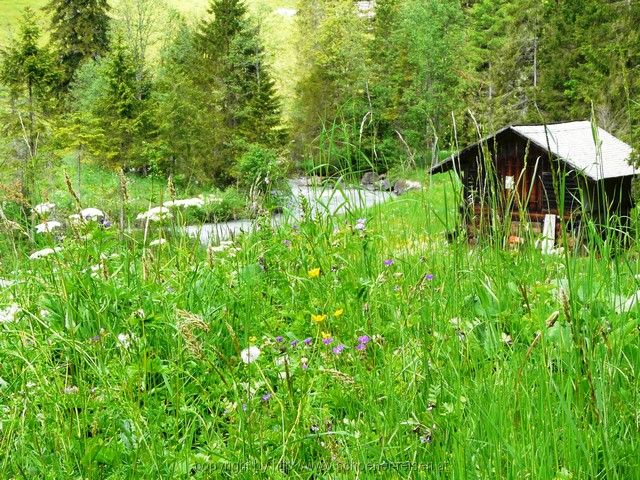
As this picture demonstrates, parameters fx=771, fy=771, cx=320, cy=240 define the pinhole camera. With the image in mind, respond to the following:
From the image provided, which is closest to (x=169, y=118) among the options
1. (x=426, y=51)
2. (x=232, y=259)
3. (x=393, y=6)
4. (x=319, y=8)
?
(x=426, y=51)

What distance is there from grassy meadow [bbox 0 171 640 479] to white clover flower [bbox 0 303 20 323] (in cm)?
2

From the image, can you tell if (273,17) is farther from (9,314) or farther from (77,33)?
(9,314)

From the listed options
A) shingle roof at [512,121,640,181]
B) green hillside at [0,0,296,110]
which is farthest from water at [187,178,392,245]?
green hillside at [0,0,296,110]

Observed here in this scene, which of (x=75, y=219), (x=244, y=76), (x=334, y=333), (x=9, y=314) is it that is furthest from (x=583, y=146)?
(x=244, y=76)

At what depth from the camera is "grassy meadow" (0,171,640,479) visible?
1.74 m

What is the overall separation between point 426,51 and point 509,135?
37534mm

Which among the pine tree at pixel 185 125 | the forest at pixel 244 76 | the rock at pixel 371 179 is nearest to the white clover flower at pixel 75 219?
the rock at pixel 371 179

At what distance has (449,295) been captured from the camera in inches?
106

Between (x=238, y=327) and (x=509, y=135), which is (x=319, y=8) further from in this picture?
(x=238, y=327)

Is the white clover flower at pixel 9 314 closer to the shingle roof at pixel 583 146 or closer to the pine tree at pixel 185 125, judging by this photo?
the shingle roof at pixel 583 146

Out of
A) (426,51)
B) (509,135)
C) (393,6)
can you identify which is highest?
(393,6)

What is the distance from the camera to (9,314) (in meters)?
3.12

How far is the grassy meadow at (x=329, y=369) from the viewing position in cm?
174

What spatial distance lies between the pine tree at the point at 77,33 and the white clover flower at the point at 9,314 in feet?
193
